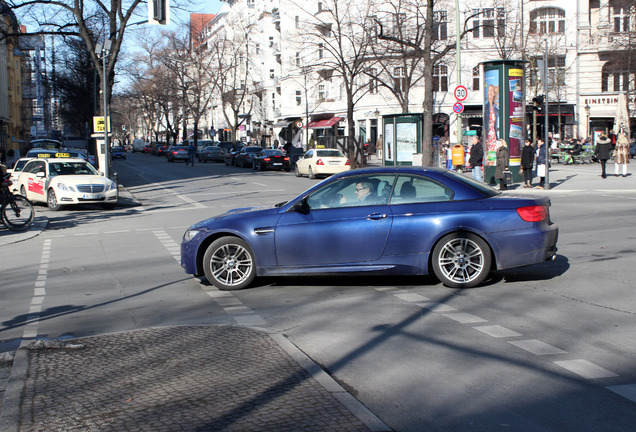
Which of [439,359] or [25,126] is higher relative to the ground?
[25,126]

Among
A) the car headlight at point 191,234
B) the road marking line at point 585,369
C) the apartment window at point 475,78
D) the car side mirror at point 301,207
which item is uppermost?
the apartment window at point 475,78

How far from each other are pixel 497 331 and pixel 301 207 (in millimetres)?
3143

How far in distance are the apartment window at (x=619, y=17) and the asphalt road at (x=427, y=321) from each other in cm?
4191

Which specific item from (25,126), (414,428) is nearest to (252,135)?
(25,126)

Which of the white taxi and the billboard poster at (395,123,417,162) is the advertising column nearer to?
the billboard poster at (395,123,417,162)

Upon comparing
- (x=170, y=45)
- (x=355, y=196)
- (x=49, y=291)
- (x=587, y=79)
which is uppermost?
(x=170, y=45)

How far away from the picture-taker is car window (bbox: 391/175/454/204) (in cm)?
891

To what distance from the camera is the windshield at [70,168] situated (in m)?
23.2

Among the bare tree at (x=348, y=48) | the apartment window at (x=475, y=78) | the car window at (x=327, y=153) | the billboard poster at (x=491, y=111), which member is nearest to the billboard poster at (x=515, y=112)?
the billboard poster at (x=491, y=111)

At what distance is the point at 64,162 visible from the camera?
925 inches

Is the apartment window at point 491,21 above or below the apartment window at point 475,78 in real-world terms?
above

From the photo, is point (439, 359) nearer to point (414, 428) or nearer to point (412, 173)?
point (414, 428)

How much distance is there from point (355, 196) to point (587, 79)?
4964 cm

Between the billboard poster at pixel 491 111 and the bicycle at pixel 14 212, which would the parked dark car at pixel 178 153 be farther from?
the bicycle at pixel 14 212
